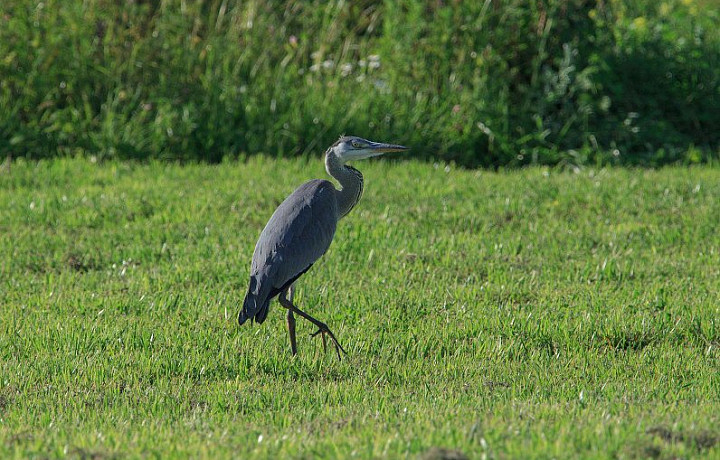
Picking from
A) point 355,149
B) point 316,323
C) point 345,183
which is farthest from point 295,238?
point 355,149

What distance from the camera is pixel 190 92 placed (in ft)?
32.1

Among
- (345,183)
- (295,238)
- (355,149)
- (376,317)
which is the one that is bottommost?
(376,317)

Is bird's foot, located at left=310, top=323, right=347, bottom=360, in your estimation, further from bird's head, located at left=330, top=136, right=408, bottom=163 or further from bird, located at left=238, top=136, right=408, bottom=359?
bird's head, located at left=330, top=136, right=408, bottom=163

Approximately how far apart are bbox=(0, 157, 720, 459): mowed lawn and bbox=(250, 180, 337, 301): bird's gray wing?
0.42 m

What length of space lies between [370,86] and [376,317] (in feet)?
14.7

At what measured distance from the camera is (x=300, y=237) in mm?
5535

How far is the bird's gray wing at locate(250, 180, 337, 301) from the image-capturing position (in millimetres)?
5383

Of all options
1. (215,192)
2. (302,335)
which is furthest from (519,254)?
(215,192)

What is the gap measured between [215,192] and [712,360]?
4.42 metres

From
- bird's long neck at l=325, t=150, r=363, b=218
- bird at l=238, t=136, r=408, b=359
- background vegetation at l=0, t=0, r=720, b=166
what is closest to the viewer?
bird at l=238, t=136, r=408, b=359

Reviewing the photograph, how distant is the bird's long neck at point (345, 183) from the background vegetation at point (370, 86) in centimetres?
352

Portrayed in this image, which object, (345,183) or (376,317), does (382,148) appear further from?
(376,317)

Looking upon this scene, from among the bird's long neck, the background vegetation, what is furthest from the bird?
the background vegetation

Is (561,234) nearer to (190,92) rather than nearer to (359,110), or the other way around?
(359,110)
